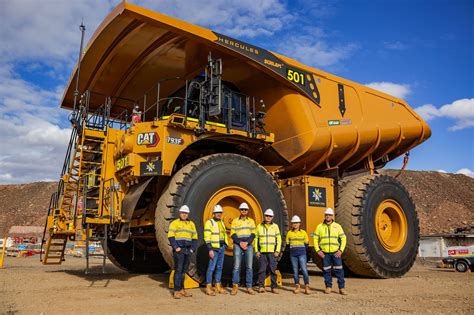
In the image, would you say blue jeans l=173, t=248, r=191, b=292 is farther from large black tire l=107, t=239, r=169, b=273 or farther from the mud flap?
large black tire l=107, t=239, r=169, b=273

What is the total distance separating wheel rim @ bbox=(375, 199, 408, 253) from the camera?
9320mm

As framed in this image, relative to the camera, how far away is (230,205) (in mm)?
7426

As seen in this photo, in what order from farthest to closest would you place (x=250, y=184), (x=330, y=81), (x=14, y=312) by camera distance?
(x=330, y=81) < (x=250, y=184) < (x=14, y=312)

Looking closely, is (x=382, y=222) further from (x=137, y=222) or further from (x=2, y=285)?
(x=2, y=285)

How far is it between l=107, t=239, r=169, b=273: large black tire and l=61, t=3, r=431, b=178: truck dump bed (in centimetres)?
304

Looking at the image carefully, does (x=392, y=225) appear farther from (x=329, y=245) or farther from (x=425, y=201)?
(x=425, y=201)

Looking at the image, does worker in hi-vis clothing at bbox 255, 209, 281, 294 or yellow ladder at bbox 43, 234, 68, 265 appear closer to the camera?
worker in hi-vis clothing at bbox 255, 209, 281, 294

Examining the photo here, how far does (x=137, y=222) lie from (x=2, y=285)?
2.57m

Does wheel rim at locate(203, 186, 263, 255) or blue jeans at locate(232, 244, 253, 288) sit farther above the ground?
wheel rim at locate(203, 186, 263, 255)

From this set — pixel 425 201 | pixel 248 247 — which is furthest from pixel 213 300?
pixel 425 201

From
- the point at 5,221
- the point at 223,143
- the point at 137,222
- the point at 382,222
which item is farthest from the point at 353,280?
the point at 5,221

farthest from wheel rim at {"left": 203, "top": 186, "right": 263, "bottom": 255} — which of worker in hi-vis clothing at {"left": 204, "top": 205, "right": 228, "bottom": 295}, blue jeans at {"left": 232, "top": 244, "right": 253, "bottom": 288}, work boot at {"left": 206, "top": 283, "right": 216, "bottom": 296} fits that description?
work boot at {"left": 206, "top": 283, "right": 216, "bottom": 296}

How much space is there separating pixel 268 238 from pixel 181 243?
4.99ft

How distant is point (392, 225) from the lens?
983cm
